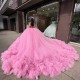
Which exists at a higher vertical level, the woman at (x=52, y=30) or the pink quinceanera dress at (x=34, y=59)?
the woman at (x=52, y=30)

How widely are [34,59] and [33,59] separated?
0.03 m

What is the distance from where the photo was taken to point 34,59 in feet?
7.93

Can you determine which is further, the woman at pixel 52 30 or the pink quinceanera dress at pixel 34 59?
the woman at pixel 52 30

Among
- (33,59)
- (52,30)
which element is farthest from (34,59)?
(52,30)

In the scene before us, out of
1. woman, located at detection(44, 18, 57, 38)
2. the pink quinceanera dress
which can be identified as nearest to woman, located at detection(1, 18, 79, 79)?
the pink quinceanera dress

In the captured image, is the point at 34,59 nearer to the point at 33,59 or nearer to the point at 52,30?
the point at 33,59

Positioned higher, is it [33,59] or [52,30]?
[52,30]

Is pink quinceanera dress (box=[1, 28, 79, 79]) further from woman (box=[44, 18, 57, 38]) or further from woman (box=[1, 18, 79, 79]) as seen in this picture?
woman (box=[44, 18, 57, 38])

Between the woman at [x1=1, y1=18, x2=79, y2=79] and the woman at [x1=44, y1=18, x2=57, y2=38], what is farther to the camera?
the woman at [x1=44, y1=18, x2=57, y2=38]

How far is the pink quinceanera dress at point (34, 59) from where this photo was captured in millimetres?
2084

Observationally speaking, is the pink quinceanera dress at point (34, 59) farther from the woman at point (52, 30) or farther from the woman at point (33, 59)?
the woman at point (52, 30)

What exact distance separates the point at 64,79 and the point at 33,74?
0.69 metres

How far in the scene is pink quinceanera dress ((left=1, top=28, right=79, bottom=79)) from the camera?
2.08 metres

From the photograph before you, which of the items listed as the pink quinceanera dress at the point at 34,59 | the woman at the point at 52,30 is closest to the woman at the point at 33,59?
the pink quinceanera dress at the point at 34,59
